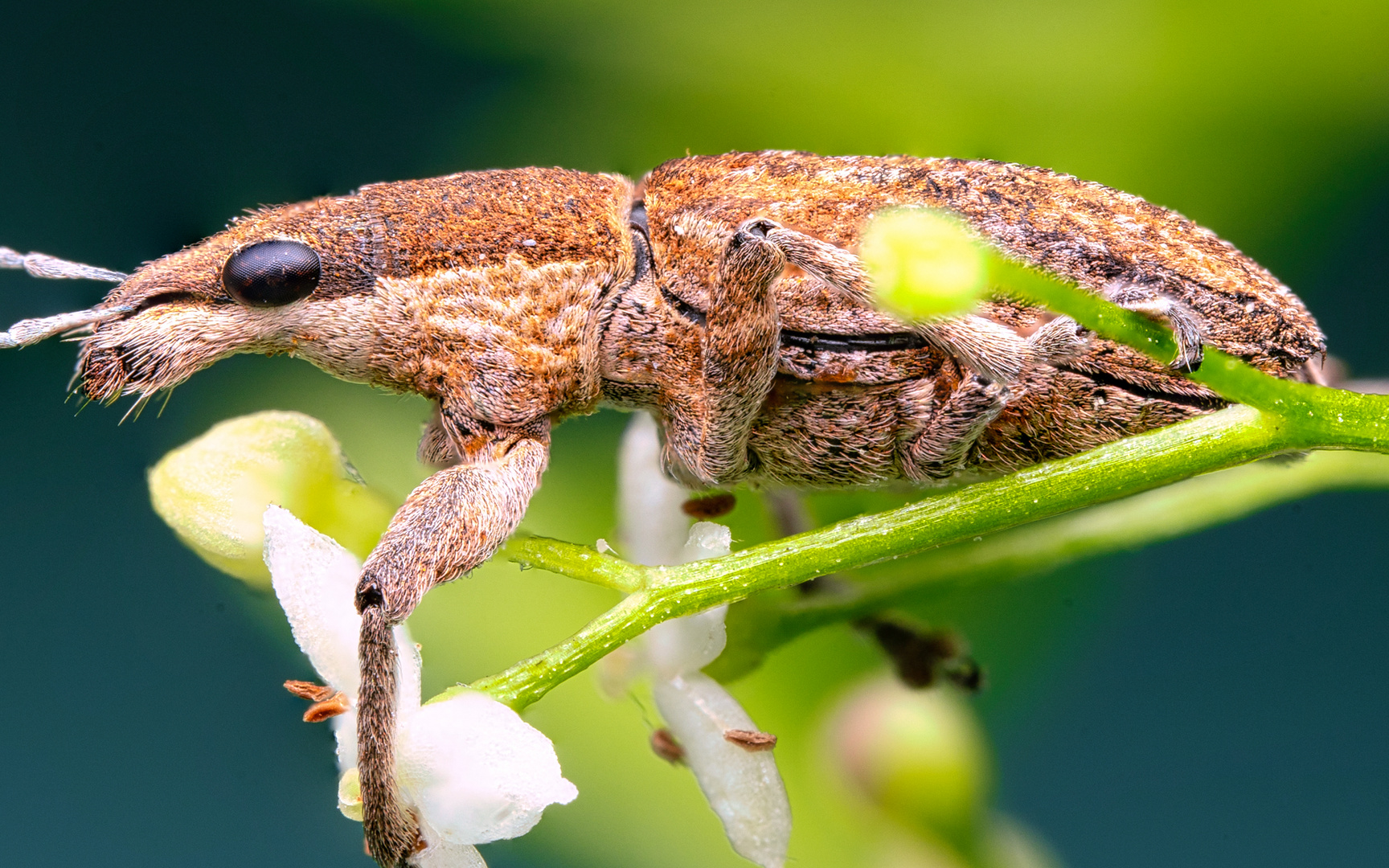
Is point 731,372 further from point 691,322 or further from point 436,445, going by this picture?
point 436,445

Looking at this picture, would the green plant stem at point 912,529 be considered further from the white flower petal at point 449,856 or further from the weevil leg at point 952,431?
the weevil leg at point 952,431

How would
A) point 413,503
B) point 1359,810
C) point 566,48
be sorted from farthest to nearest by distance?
point 1359,810
point 566,48
point 413,503

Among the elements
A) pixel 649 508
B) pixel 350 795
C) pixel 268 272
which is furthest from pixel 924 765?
pixel 268 272

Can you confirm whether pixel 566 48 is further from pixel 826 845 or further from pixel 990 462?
pixel 826 845

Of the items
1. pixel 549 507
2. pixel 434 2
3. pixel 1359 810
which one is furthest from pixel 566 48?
pixel 1359 810

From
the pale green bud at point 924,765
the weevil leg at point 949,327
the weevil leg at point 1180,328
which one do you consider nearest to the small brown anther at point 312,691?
the pale green bud at point 924,765

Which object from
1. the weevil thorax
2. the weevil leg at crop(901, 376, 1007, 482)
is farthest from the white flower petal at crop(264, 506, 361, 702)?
the weevil leg at crop(901, 376, 1007, 482)

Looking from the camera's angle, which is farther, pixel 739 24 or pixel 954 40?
pixel 739 24
